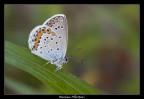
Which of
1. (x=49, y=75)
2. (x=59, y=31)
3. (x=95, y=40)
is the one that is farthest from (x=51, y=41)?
(x=95, y=40)

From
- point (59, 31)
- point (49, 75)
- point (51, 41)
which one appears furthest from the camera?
point (51, 41)

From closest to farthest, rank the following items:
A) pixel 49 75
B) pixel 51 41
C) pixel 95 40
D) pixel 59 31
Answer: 1. pixel 49 75
2. pixel 59 31
3. pixel 51 41
4. pixel 95 40

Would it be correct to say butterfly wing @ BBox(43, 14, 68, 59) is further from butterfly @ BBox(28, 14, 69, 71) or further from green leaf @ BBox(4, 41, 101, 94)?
Result: green leaf @ BBox(4, 41, 101, 94)

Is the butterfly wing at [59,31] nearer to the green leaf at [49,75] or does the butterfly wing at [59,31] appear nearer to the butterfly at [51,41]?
the butterfly at [51,41]

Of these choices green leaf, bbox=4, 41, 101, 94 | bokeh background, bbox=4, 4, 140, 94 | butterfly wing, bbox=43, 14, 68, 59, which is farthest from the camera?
bokeh background, bbox=4, 4, 140, 94

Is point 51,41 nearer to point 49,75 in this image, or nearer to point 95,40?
point 49,75

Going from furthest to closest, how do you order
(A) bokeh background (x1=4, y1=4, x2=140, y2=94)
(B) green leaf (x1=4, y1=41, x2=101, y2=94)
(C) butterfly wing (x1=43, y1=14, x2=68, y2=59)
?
(A) bokeh background (x1=4, y1=4, x2=140, y2=94)
(C) butterfly wing (x1=43, y1=14, x2=68, y2=59)
(B) green leaf (x1=4, y1=41, x2=101, y2=94)

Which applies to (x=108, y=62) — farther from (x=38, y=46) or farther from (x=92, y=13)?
(x=38, y=46)

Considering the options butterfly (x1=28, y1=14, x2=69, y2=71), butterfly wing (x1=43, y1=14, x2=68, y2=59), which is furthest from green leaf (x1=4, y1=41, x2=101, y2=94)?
butterfly wing (x1=43, y1=14, x2=68, y2=59)
